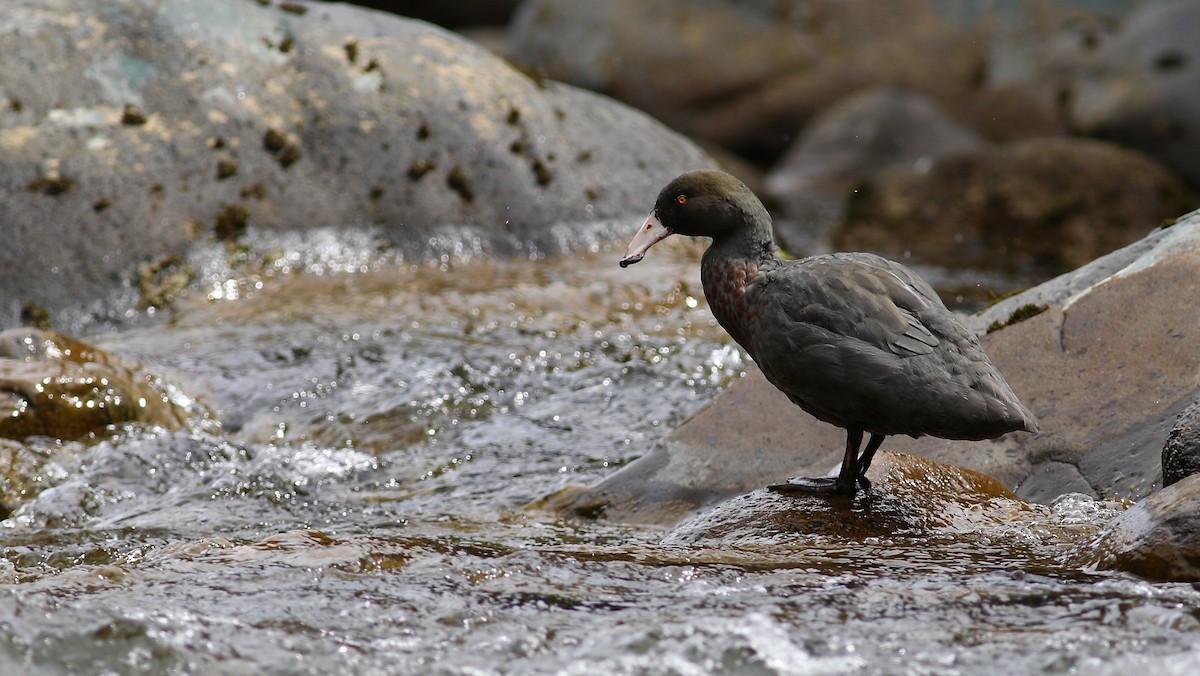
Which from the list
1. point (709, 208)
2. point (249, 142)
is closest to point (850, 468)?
point (709, 208)

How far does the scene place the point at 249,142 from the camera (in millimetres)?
9578

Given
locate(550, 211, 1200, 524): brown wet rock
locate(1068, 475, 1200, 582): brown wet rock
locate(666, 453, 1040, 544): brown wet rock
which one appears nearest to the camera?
locate(1068, 475, 1200, 582): brown wet rock

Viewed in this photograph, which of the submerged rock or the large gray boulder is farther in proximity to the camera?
the large gray boulder

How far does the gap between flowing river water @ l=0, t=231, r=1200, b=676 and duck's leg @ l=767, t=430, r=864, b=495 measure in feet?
1.16

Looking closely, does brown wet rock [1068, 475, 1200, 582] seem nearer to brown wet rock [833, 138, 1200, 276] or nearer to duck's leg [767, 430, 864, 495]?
duck's leg [767, 430, 864, 495]

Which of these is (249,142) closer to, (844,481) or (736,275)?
(736,275)

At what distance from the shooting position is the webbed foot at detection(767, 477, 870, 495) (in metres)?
4.61

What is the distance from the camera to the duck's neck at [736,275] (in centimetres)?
460

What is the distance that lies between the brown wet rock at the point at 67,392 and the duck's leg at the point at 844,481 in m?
3.73

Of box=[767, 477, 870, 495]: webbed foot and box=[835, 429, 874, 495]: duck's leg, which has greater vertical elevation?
box=[835, 429, 874, 495]: duck's leg

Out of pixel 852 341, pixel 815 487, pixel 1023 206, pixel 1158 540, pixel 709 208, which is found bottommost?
pixel 815 487

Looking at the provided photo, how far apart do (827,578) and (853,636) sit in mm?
464

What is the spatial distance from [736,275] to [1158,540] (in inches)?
67.7

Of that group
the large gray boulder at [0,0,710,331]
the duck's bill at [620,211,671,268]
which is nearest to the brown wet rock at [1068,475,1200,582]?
the duck's bill at [620,211,671,268]
